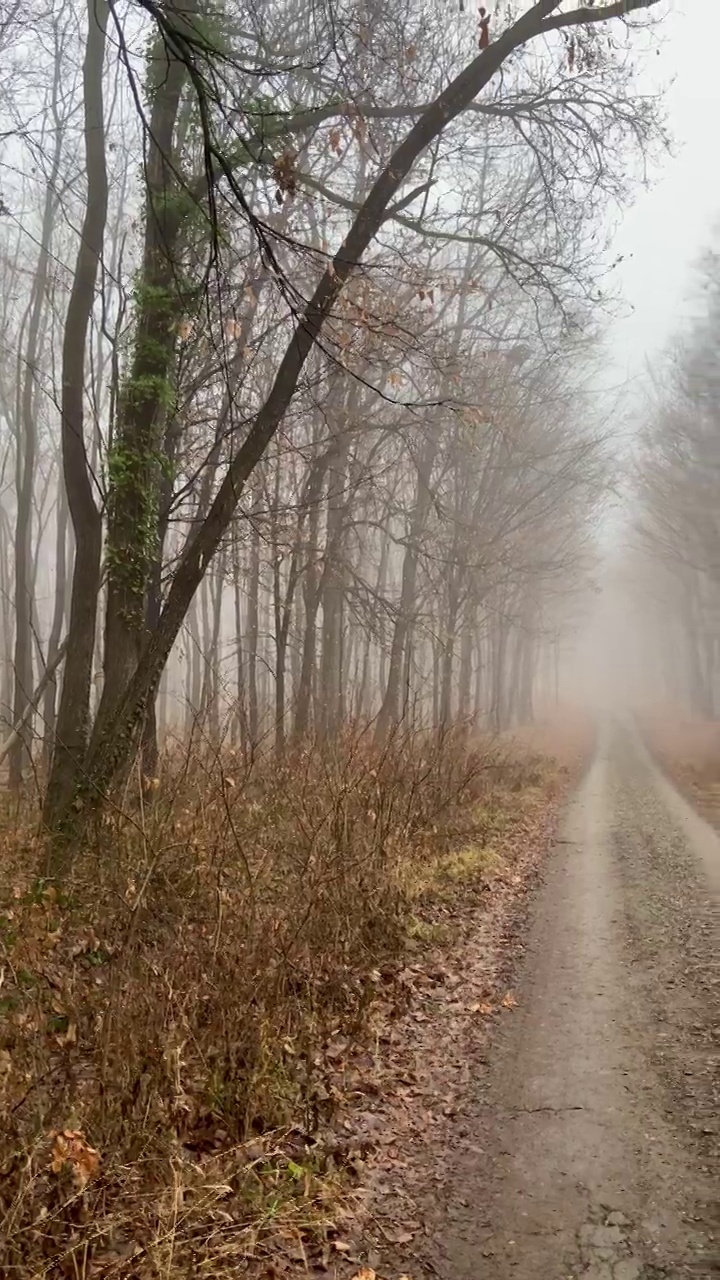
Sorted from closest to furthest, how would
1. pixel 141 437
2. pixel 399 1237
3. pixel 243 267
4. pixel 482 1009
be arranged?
pixel 399 1237, pixel 482 1009, pixel 141 437, pixel 243 267

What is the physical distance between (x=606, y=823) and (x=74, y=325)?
9.93m

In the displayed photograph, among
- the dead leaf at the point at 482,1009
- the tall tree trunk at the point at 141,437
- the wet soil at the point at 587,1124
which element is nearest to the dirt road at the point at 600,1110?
the wet soil at the point at 587,1124

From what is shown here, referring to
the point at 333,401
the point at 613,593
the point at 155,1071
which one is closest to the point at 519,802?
the point at 333,401

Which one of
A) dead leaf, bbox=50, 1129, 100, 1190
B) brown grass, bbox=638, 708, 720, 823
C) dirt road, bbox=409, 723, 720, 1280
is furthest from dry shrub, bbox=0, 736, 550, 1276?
brown grass, bbox=638, 708, 720, 823

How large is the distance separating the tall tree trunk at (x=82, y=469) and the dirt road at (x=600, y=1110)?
4367 mm

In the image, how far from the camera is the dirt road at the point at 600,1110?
330 cm

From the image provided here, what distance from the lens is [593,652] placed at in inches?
3738

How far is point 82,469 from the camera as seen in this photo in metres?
7.73

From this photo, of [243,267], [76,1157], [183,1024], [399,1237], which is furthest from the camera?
[243,267]

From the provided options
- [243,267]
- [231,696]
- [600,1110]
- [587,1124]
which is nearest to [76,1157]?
[587,1124]

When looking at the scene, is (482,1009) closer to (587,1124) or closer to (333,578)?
(587,1124)

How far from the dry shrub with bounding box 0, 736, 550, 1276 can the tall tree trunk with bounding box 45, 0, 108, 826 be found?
945mm

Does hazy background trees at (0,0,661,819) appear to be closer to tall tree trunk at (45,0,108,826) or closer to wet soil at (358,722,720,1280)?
tall tree trunk at (45,0,108,826)

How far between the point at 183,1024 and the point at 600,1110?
87.4 inches
